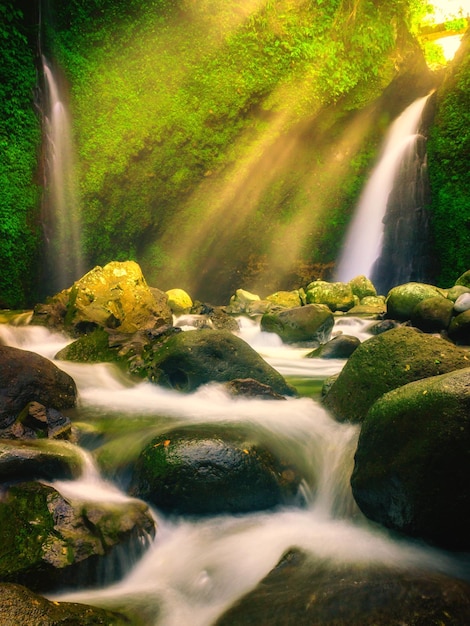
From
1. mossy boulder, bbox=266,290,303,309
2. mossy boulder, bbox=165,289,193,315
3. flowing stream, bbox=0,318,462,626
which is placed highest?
mossy boulder, bbox=266,290,303,309

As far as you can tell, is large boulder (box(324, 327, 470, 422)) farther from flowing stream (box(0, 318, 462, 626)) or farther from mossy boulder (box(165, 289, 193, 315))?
mossy boulder (box(165, 289, 193, 315))

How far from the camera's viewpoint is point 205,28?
501 inches

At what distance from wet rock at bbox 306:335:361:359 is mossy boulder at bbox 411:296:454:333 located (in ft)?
6.58

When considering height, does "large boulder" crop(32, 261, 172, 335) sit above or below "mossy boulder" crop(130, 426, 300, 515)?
above

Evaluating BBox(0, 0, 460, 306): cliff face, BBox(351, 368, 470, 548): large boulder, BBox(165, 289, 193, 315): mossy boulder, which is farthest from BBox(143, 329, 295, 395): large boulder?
BBox(0, 0, 460, 306): cliff face

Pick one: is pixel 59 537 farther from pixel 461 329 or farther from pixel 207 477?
pixel 461 329

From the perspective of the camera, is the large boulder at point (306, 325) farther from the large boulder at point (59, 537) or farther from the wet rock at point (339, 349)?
the large boulder at point (59, 537)

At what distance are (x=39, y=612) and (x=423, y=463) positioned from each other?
7.16 ft

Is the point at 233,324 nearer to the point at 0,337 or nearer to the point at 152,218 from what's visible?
the point at 0,337

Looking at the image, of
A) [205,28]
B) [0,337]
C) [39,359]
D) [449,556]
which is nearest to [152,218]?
[205,28]

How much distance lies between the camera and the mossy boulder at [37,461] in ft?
8.57

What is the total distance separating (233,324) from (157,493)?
7.62m

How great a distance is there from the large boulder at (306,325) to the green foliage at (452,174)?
29.7 ft

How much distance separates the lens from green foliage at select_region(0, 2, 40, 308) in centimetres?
1002
